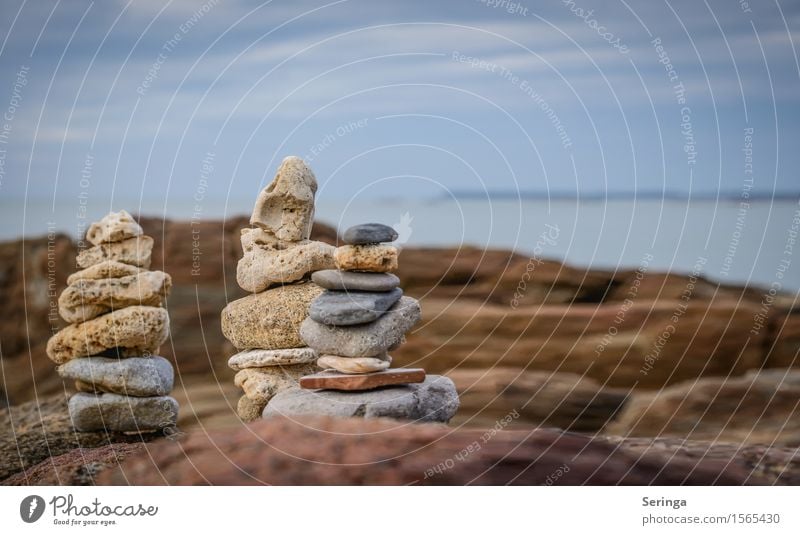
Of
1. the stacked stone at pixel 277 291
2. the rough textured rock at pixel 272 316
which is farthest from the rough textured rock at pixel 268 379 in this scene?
the rough textured rock at pixel 272 316

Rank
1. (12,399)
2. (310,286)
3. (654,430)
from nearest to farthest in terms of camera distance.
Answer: (310,286), (654,430), (12,399)

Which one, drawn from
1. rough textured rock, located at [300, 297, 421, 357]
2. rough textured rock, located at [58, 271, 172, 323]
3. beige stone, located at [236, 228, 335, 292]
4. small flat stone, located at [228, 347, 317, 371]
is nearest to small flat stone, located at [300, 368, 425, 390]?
rough textured rock, located at [300, 297, 421, 357]

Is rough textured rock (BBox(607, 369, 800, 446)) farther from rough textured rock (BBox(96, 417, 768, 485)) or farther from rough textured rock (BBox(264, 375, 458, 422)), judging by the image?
rough textured rock (BBox(264, 375, 458, 422))

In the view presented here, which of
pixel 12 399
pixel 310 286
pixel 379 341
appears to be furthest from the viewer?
pixel 12 399

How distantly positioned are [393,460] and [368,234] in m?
2.33

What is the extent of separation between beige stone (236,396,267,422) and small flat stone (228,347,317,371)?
416 millimetres

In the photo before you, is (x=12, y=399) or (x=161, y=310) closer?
(x=161, y=310)

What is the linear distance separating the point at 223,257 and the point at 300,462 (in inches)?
372

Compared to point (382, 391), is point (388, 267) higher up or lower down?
higher up

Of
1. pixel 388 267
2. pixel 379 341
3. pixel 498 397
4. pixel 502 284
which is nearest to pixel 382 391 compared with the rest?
pixel 379 341

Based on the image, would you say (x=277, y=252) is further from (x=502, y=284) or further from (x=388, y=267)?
(x=502, y=284)

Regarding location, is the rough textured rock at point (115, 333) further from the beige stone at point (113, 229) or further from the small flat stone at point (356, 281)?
the small flat stone at point (356, 281)

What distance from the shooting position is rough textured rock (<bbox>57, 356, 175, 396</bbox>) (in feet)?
40.9

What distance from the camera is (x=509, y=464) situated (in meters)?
10.1
